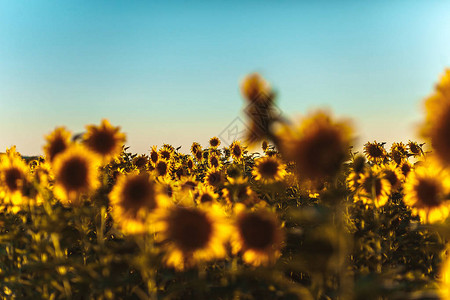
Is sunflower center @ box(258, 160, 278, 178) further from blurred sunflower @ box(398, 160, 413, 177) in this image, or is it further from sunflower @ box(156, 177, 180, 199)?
blurred sunflower @ box(398, 160, 413, 177)

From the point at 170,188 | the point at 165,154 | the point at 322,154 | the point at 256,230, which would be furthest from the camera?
the point at 165,154

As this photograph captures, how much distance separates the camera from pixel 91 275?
2.72 metres

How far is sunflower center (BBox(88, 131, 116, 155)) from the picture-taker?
4.27m

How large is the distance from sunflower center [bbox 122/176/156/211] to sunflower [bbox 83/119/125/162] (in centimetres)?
112

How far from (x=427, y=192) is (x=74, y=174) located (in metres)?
4.25

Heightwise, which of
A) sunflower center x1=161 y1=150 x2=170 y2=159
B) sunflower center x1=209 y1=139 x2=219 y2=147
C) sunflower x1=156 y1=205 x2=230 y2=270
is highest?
sunflower center x1=209 y1=139 x2=219 y2=147

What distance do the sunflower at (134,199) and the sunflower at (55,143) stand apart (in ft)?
3.05

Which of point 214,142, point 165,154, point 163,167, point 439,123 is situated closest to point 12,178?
point 439,123

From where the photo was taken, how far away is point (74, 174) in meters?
3.43

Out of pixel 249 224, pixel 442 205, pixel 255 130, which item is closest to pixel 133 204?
pixel 249 224

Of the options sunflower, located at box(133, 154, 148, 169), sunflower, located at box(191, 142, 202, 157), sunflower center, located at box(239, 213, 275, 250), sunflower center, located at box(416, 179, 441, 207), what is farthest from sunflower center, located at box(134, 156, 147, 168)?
sunflower center, located at box(239, 213, 275, 250)

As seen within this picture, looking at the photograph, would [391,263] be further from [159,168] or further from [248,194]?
[159,168]

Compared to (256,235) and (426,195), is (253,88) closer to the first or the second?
(256,235)

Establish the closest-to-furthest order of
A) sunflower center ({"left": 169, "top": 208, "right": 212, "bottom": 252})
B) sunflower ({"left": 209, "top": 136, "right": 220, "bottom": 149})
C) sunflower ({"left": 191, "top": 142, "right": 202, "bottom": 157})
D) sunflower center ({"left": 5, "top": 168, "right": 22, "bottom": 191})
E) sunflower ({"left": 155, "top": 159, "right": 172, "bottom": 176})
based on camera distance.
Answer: sunflower center ({"left": 169, "top": 208, "right": 212, "bottom": 252}) → sunflower center ({"left": 5, "top": 168, "right": 22, "bottom": 191}) → sunflower ({"left": 155, "top": 159, "right": 172, "bottom": 176}) → sunflower ({"left": 191, "top": 142, "right": 202, "bottom": 157}) → sunflower ({"left": 209, "top": 136, "right": 220, "bottom": 149})
